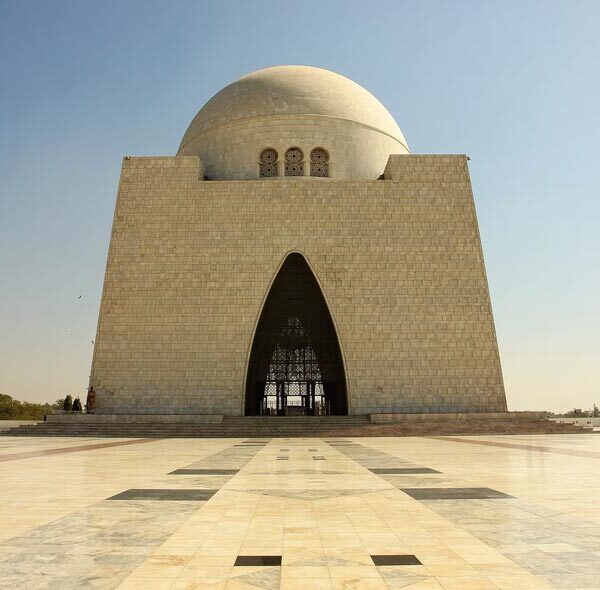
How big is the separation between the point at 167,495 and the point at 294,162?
15.9 metres

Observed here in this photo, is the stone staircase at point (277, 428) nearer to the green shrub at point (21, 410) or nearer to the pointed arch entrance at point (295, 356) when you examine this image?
the pointed arch entrance at point (295, 356)

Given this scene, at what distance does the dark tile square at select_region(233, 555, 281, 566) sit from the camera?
247 cm

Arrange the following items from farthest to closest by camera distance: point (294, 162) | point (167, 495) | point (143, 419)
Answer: point (294, 162), point (143, 419), point (167, 495)

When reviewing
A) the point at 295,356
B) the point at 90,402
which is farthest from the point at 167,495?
the point at 295,356

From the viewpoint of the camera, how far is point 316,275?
16.9 m

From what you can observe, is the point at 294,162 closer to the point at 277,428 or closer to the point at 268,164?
the point at 268,164

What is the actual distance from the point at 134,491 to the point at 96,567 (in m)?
2.10

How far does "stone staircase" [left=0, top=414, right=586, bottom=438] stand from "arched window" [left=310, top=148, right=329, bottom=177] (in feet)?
28.2

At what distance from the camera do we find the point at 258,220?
17359 mm

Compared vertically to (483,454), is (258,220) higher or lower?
higher

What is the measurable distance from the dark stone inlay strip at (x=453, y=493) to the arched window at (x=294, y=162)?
15453 mm

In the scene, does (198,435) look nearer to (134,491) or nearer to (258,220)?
(258,220)

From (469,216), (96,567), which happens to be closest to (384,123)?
(469,216)

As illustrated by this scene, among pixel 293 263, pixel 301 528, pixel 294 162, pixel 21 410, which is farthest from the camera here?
pixel 21 410
